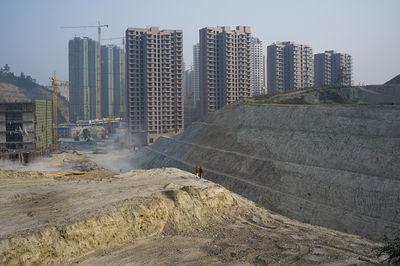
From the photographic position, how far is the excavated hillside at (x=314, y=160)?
2414 cm

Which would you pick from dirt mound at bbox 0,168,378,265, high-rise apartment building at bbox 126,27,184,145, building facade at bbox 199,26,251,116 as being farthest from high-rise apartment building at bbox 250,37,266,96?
dirt mound at bbox 0,168,378,265

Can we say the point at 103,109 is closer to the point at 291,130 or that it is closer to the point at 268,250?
the point at 291,130

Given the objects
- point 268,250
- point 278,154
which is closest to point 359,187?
point 278,154

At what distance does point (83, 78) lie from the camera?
127 m

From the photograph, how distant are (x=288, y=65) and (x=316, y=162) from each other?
59099 mm

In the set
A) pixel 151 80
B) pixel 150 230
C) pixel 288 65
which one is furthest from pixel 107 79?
pixel 150 230

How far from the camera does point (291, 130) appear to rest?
35156 mm

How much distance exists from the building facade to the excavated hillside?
2970 centimetres

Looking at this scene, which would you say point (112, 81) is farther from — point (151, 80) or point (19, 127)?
point (19, 127)

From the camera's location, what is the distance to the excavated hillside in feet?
79.2

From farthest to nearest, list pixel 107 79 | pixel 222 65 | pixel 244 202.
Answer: pixel 107 79, pixel 222 65, pixel 244 202

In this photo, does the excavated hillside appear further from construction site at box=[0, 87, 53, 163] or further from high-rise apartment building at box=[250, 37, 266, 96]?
high-rise apartment building at box=[250, 37, 266, 96]

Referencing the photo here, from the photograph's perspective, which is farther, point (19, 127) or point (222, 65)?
point (222, 65)

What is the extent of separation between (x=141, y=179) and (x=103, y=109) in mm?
111973
